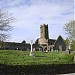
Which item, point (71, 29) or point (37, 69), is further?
point (71, 29)

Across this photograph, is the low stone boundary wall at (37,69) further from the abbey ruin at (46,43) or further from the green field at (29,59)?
the abbey ruin at (46,43)

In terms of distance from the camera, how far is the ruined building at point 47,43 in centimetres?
10644

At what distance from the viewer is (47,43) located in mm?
109938

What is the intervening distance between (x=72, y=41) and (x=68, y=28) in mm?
4390

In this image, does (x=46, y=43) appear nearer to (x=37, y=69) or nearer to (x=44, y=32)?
(x=44, y=32)

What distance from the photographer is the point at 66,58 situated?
4022 centimetres

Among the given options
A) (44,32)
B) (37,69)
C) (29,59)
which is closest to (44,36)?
(44,32)

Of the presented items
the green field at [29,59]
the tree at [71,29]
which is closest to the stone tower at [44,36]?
the tree at [71,29]

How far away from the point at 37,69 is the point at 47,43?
8134cm

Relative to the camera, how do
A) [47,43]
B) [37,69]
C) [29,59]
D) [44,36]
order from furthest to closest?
[44,36] → [47,43] → [29,59] → [37,69]

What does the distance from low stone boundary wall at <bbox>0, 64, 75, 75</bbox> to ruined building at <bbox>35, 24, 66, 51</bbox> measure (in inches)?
2817

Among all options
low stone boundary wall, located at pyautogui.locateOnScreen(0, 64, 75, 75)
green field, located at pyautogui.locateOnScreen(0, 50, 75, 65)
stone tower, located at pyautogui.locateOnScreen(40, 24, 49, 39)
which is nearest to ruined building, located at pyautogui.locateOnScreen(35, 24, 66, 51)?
stone tower, located at pyautogui.locateOnScreen(40, 24, 49, 39)

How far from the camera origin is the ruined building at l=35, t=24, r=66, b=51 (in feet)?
349

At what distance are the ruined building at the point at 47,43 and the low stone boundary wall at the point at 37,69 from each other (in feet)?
235
